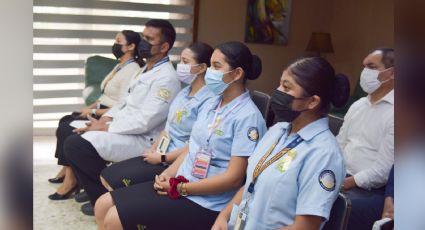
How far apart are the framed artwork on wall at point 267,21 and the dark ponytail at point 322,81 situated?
13.7ft

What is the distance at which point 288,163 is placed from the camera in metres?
1.45

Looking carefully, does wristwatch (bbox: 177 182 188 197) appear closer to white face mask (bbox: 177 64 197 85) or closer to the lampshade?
white face mask (bbox: 177 64 197 85)

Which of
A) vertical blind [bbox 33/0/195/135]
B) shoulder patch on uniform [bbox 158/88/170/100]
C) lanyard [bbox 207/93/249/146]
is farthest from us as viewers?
vertical blind [bbox 33/0/195/135]

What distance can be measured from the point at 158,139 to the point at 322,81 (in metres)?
1.35

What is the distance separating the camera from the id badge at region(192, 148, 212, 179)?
1.96 m

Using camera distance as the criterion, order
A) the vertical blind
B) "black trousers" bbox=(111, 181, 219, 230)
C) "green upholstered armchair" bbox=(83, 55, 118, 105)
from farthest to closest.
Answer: the vertical blind, "green upholstered armchair" bbox=(83, 55, 118, 105), "black trousers" bbox=(111, 181, 219, 230)

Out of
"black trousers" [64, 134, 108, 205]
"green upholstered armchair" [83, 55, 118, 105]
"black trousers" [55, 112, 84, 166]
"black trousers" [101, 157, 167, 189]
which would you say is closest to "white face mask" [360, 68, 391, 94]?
"black trousers" [101, 157, 167, 189]

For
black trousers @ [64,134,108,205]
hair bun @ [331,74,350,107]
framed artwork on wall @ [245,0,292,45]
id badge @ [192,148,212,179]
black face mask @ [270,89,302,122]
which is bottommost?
black trousers @ [64,134,108,205]

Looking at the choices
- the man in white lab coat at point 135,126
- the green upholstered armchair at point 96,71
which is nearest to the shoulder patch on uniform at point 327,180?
the man in white lab coat at point 135,126

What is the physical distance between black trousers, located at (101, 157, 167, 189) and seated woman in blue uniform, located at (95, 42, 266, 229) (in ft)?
0.77

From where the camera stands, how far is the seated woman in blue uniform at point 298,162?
138 cm

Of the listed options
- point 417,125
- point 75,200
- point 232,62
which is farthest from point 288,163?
point 75,200

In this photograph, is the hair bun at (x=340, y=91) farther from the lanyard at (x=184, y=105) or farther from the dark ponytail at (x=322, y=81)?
the lanyard at (x=184, y=105)

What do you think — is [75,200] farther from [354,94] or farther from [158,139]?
[354,94]
